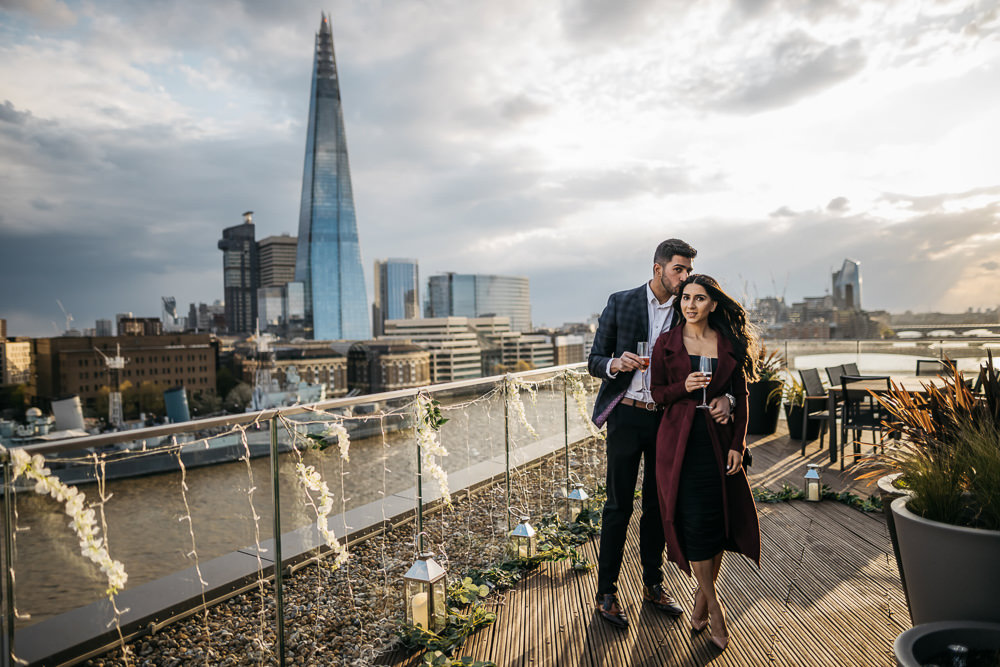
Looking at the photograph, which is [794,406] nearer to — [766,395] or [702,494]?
[766,395]

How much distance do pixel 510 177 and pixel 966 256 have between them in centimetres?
7859

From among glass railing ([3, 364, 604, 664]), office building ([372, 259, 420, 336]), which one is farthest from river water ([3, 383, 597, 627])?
office building ([372, 259, 420, 336])

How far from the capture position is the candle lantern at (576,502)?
4.02 metres

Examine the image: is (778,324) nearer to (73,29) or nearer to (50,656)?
(50,656)

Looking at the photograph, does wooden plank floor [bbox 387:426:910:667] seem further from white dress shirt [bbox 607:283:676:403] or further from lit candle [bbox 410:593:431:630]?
white dress shirt [bbox 607:283:676:403]

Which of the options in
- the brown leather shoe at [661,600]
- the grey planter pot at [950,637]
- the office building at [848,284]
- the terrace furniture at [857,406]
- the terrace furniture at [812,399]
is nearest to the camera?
the grey planter pot at [950,637]

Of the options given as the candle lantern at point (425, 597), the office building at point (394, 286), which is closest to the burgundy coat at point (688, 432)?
the candle lantern at point (425, 597)

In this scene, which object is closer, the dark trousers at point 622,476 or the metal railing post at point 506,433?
the dark trousers at point 622,476

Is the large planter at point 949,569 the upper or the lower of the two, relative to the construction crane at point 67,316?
lower

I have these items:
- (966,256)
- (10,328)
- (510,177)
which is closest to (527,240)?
(510,177)

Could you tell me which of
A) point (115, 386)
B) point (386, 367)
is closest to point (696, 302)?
point (386, 367)

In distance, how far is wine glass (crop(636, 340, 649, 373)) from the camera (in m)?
2.37

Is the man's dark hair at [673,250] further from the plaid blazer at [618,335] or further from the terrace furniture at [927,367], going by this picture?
the terrace furniture at [927,367]

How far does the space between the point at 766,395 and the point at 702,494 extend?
17.9ft
